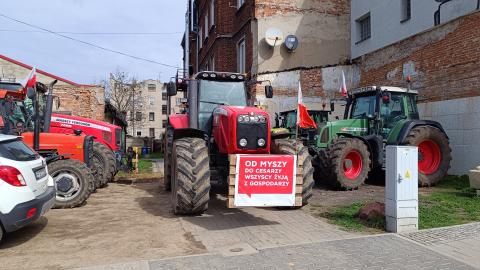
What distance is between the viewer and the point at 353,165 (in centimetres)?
1114

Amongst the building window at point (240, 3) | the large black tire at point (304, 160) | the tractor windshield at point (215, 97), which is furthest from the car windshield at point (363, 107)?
the building window at point (240, 3)

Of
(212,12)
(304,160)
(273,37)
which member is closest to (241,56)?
(273,37)

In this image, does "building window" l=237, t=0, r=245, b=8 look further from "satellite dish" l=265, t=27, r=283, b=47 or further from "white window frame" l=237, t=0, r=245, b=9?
"satellite dish" l=265, t=27, r=283, b=47

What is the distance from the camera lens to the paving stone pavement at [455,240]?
5449mm

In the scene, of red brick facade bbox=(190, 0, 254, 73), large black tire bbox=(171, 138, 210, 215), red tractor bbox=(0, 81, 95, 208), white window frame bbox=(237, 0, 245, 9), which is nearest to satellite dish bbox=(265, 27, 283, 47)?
red brick facade bbox=(190, 0, 254, 73)

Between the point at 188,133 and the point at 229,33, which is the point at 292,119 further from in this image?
the point at 229,33

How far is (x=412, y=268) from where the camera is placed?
500cm

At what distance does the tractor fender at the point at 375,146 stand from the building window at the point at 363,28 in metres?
7.98

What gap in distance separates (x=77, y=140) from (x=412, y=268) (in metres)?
7.98

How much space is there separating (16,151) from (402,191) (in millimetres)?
5438

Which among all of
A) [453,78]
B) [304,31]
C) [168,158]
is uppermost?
[304,31]

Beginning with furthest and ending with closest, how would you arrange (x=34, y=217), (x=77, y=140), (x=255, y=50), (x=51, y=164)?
(x=255, y=50) < (x=77, y=140) < (x=51, y=164) < (x=34, y=217)

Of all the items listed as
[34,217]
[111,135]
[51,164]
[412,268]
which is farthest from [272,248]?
[111,135]

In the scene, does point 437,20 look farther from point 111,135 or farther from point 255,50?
point 111,135
